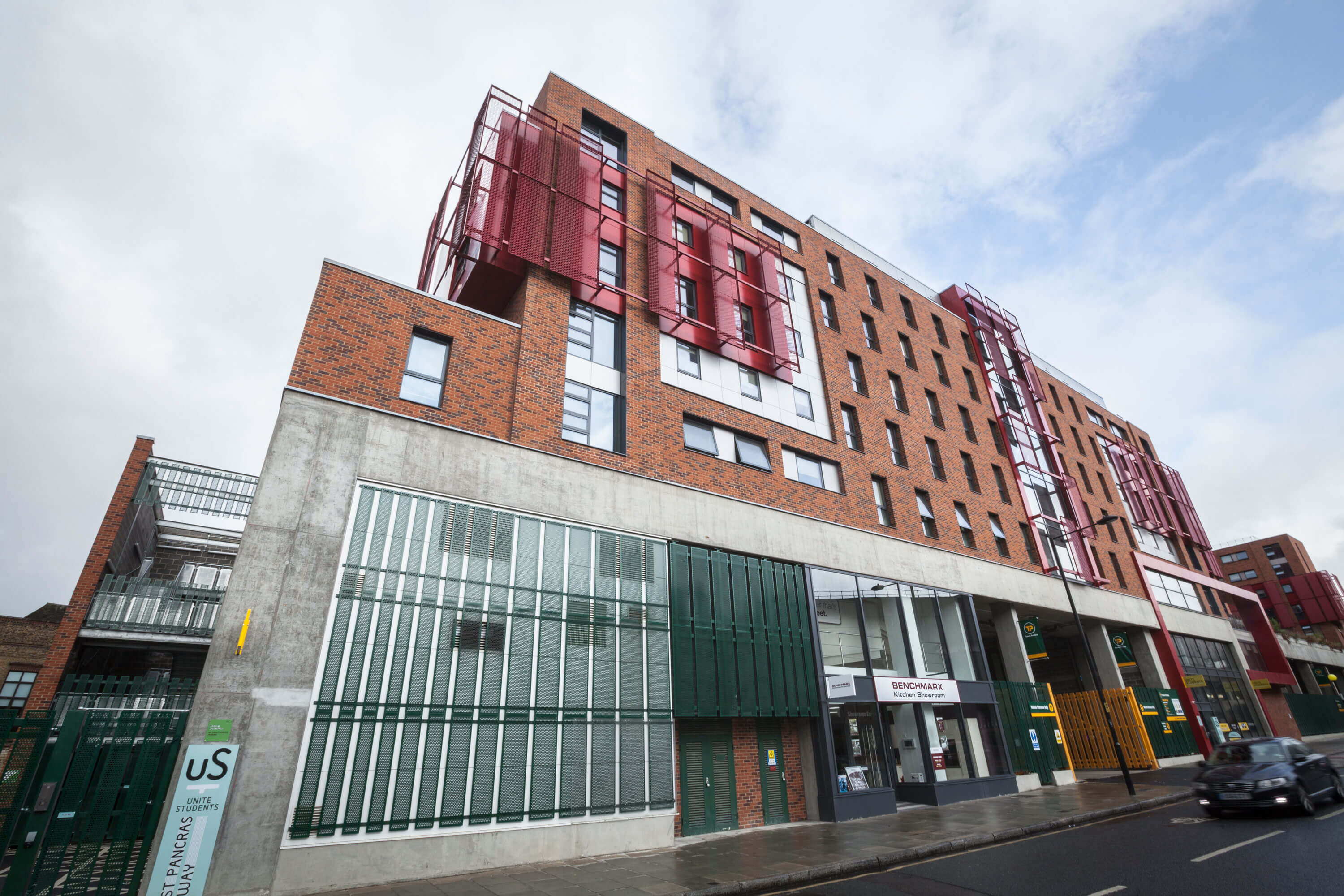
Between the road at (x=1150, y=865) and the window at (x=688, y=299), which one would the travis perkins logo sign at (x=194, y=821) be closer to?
the road at (x=1150, y=865)

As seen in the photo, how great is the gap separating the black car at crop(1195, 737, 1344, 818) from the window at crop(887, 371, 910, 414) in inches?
621

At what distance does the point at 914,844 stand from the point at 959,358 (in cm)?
2613

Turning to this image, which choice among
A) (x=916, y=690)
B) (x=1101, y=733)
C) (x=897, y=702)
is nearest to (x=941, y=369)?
(x=916, y=690)

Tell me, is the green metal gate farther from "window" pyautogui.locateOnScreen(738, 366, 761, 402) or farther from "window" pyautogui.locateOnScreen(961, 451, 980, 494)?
"window" pyautogui.locateOnScreen(738, 366, 761, 402)

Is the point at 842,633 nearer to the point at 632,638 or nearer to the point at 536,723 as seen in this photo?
the point at 632,638

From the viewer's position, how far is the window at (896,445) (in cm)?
2569

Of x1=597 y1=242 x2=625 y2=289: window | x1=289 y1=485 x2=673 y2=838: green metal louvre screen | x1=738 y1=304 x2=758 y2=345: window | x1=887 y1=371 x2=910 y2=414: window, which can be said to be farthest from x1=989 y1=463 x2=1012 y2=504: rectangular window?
x1=289 y1=485 x2=673 y2=838: green metal louvre screen

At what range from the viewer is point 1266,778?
12992 mm

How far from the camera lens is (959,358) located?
3297 cm

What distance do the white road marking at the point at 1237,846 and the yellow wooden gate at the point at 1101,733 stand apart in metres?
18.7

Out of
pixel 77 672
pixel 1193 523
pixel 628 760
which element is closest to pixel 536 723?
pixel 628 760

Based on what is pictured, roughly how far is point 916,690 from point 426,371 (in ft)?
55.5

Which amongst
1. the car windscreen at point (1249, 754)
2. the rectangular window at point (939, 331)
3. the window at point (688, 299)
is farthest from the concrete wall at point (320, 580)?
the rectangular window at point (939, 331)

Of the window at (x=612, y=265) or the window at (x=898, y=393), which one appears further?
the window at (x=898, y=393)
